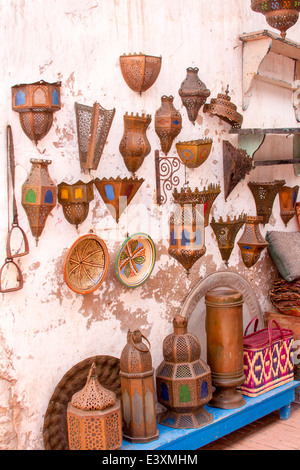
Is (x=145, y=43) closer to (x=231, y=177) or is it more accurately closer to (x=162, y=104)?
(x=162, y=104)

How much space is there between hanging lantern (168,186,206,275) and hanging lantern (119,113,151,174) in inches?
15.5

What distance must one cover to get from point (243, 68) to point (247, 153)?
0.60 m

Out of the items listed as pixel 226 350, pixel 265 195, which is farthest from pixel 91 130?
pixel 265 195

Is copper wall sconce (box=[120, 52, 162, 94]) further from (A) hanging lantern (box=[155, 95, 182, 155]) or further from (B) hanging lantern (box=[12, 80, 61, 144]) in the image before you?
(B) hanging lantern (box=[12, 80, 61, 144])

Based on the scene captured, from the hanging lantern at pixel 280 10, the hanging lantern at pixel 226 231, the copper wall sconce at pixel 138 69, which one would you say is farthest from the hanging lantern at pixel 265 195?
the hanging lantern at pixel 280 10

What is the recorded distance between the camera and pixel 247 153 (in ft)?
13.4

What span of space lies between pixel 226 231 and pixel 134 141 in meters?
1.04

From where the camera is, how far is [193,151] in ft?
11.8

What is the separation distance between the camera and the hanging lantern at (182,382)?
10.4 feet

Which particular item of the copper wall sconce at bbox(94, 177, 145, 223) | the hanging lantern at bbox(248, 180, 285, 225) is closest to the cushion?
the hanging lantern at bbox(248, 180, 285, 225)

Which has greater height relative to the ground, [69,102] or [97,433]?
[69,102]

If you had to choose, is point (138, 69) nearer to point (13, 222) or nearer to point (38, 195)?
point (38, 195)

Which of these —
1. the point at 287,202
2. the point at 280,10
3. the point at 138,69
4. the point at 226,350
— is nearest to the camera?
the point at 280,10

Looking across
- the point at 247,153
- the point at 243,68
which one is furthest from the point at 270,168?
the point at 243,68
